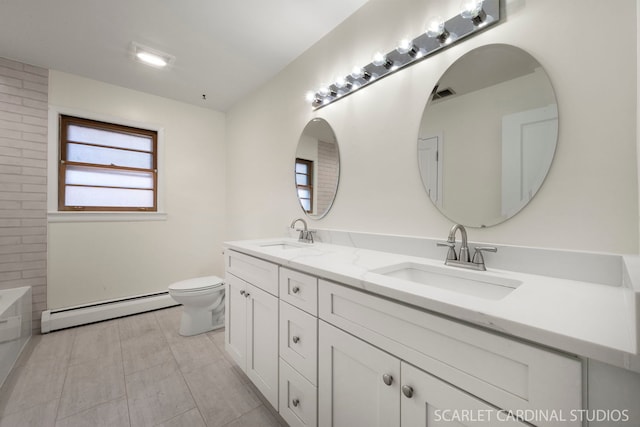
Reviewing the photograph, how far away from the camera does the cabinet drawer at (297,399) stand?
1082 mm

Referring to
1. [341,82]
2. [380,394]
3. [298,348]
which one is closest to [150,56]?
[341,82]

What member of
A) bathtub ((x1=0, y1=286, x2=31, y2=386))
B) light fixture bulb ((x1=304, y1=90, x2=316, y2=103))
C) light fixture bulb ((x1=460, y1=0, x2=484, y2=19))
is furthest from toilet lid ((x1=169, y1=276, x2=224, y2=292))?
light fixture bulb ((x1=460, y1=0, x2=484, y2=19))

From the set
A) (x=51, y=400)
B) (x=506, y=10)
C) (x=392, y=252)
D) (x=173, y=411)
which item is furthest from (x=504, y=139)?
(x=51, y=400)

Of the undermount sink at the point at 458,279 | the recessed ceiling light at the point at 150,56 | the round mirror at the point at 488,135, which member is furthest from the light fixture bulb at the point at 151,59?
the undermount sink at the point at 458,279

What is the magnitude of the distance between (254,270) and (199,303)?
115 centimetres

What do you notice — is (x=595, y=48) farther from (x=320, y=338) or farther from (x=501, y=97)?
(x=320, y=338)

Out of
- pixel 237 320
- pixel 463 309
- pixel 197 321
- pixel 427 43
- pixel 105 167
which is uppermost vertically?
pixel 427 43

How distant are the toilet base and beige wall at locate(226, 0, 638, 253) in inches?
36.9

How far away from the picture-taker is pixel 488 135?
1.12m

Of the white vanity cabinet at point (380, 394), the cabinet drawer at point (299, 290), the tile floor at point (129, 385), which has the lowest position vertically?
the tile floor at point (129, 385)

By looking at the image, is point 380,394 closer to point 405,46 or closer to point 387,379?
point 387,379

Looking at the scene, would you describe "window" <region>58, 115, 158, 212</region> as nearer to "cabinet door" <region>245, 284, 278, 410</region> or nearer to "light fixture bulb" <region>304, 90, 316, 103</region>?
"light fixture bulb" <region>304, 90, 316, 103</region>

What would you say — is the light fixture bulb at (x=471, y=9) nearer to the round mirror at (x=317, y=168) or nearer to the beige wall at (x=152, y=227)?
the round mirror at (x=317, y=168)

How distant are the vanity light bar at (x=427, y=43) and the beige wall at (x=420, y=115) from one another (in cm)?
4
